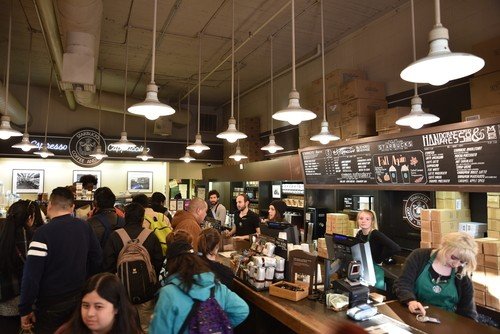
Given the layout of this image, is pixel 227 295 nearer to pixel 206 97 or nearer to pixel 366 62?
pixel 366 62

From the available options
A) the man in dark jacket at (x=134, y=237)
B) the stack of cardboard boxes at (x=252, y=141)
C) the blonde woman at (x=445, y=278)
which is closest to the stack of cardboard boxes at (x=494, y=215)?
the blonde woman at (x=445, y=278)

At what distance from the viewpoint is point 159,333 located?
78.2 inches

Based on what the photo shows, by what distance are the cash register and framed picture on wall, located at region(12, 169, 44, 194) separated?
30.6 ft

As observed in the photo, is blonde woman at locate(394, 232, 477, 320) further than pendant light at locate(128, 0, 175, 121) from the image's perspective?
No

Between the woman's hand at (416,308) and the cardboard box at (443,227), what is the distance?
1.76 metres

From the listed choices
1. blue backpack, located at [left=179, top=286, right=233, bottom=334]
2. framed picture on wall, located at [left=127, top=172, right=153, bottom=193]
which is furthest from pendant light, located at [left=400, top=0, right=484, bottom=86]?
framed picture on wall, located at [left=127, top=172, right=153, bottom=193]

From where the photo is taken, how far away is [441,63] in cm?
174

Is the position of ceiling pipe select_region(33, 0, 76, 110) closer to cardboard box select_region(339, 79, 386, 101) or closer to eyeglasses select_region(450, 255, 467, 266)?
cardboard box select_region(339, 79, 386, 101)

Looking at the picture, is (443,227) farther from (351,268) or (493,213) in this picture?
(351,268)

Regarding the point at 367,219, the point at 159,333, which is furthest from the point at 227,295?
the point at 367,219

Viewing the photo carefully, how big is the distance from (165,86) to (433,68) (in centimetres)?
844

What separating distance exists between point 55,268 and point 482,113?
4.04 meters

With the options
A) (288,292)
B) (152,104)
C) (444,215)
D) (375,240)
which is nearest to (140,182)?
(375,240)

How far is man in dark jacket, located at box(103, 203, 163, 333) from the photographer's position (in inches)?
132
